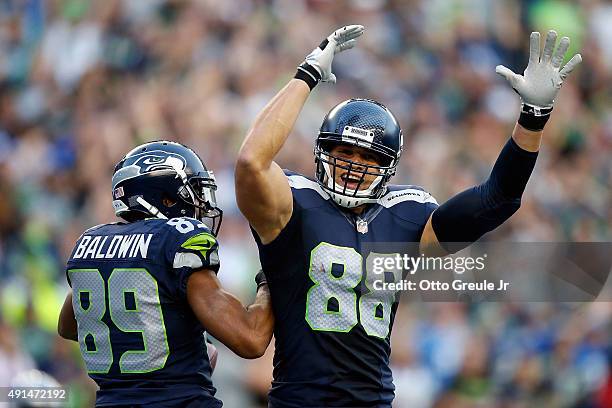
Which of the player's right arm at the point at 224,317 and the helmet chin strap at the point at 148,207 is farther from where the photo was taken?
the helmet chin strap at the point at 148,207

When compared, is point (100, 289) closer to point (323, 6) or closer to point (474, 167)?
point (474, 167)

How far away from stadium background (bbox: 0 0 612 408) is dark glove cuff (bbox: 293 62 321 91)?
375 centimetres

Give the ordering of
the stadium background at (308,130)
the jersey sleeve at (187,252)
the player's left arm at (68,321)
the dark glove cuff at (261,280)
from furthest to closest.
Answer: the stadium background at (308,130)
the player's left arm at (68,321)
the dark glove cuff at (261,280)
the jersey sleeve at (187,252)

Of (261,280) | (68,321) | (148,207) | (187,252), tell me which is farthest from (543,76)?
(68,321)

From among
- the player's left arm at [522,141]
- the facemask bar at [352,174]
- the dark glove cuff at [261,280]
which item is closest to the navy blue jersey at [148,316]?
the dark glove cuff at [261,280]

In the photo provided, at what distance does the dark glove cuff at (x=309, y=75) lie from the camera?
4.48 m

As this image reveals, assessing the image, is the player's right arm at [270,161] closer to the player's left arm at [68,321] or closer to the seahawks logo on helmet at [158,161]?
the seahawks logo on helmet at [158,161]

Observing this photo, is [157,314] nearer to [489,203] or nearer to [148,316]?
[148,316]

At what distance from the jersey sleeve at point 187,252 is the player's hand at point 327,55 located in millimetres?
754

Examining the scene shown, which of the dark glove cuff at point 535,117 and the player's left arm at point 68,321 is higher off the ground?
the dark glove cuff at point 535,117

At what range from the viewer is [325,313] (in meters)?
4.41

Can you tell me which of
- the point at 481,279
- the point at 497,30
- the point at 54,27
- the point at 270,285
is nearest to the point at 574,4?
the point at 497,30

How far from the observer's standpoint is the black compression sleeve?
Answer: 4277mm

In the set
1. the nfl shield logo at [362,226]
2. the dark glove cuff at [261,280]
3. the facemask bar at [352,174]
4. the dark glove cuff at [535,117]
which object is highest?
the dark glove cuff at [535,117]
